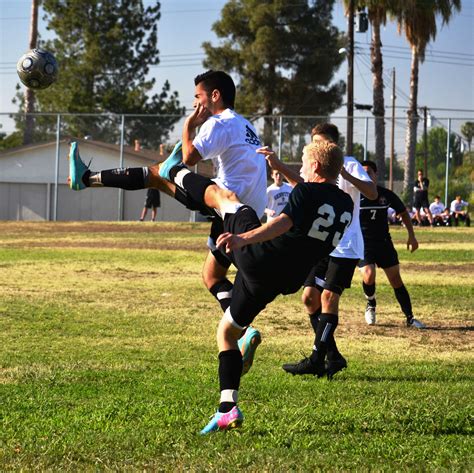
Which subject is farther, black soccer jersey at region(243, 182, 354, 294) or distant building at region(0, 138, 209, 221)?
distant building at region(0, 138, 209, 221)

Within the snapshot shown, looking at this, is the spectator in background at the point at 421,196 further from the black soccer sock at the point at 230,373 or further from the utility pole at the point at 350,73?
the black soccer sock at the point at 230,373

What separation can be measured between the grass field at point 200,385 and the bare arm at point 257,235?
116 cm

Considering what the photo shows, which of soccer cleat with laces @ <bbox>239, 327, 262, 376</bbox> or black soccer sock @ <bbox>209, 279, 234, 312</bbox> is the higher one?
black soccer sock @ <bbox>209, 279, 234, 312</bbox>

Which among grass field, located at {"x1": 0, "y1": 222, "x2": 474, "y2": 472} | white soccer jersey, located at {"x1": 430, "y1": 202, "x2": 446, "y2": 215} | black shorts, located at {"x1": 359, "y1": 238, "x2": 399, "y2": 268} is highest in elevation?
white soccer jersey, located at {"x1": 430, "y1": 202, "x2": 446, "y2": 215}

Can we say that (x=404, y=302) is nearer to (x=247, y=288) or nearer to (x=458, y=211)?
(x=247, y=288)

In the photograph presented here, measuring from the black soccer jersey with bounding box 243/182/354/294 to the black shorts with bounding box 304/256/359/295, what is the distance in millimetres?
2875

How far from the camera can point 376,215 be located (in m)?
12.9

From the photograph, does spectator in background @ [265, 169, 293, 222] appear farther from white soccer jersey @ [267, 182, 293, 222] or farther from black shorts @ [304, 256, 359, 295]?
black shorts @ [304, 256, 359, 295]

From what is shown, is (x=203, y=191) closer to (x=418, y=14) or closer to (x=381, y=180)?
(x=381, y=180)

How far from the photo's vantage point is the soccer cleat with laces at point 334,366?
8664mm

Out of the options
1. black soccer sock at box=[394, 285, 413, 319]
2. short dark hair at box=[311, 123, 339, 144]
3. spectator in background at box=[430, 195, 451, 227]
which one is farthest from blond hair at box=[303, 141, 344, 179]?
spectator in background at box=[430, 195, 451, 227]

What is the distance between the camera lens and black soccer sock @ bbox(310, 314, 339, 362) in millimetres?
8742

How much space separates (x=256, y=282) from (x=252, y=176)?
1.44 m

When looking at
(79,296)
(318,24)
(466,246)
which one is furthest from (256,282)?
(318,24)
